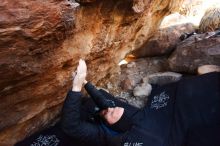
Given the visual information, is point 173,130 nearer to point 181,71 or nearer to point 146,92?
point 146,92

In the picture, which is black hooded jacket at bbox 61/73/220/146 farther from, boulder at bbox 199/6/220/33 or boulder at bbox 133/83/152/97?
boulder at bbox 199/6/220/33

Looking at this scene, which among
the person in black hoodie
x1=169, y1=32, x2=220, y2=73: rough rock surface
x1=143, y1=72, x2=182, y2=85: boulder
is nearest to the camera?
the person in black hoodie

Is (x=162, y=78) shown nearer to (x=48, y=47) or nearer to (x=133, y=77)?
(x=133, y=77)

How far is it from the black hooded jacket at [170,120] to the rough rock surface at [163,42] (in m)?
1.16

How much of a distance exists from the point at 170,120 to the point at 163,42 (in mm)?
1727

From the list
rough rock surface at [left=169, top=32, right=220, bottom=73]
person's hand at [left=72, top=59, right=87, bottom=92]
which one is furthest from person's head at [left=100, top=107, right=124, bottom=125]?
rough rock surface at [left=169, top=32, right=220, bottom=73]

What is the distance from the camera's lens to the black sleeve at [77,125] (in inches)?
111

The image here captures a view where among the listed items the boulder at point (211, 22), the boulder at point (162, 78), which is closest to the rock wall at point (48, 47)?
the boulder at point (162, 78)

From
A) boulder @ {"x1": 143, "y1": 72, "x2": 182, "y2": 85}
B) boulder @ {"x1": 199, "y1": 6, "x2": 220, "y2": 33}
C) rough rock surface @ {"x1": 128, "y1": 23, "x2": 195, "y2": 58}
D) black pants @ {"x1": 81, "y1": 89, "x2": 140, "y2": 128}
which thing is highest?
boulder @ {"x1": 199, "y1": 6, "x2": 220, "y2": 33}

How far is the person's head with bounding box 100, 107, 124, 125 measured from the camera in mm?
3148

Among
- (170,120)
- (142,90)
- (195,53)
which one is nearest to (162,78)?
(142,90)

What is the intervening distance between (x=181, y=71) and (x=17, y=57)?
258cm

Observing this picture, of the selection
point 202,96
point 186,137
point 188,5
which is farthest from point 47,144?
point 188,5

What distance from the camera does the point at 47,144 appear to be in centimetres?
316
